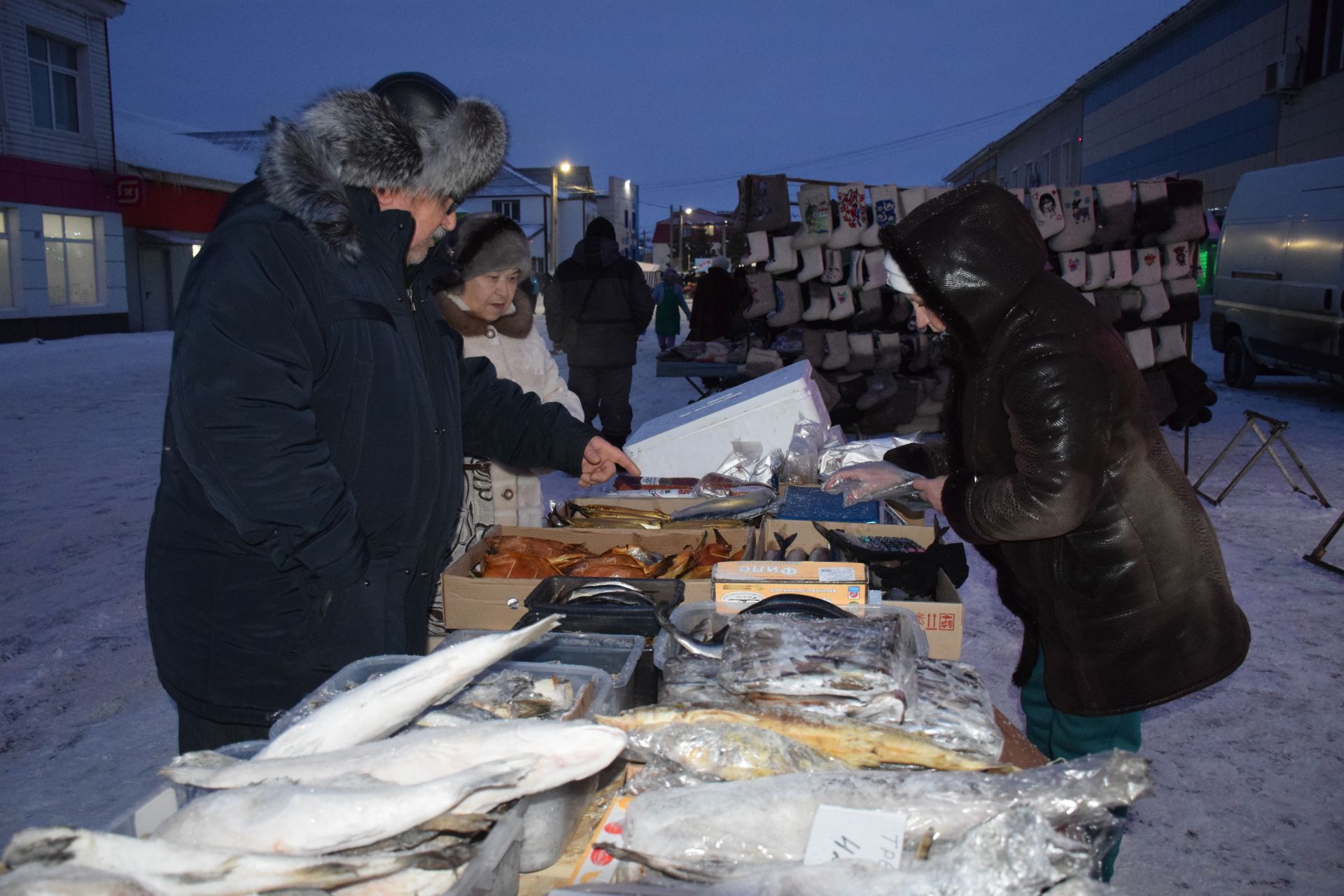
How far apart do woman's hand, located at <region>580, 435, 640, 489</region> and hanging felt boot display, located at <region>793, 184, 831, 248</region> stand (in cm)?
738

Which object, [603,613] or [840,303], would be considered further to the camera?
[840,303]

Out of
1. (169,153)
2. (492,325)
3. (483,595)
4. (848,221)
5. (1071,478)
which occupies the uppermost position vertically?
(169,153)

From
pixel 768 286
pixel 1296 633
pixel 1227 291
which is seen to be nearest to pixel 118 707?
pixel 1296 633

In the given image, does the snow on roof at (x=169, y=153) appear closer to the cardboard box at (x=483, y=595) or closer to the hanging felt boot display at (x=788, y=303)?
the hanging felt boot display at (x=788, y=303)

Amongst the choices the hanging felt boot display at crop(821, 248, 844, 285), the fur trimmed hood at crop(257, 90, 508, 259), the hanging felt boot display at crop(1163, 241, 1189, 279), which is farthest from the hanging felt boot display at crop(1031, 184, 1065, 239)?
the fur trimmed hood at crop(257, 90, 508, 259)

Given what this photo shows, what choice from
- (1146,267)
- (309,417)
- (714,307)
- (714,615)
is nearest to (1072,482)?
(714,615)

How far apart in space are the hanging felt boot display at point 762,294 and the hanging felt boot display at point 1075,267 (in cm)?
298

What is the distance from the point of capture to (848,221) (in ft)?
32.3

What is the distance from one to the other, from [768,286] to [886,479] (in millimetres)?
7236

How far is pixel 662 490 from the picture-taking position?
4.29 meters

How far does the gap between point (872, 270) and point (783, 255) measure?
939 millimetres

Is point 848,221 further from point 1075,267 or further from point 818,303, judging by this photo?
point 1075,267

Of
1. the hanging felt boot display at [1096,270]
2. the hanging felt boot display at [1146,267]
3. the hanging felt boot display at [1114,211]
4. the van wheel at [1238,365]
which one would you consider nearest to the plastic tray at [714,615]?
the hanging felt boot display at [1096,270]

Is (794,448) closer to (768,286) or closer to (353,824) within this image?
(353,824)
